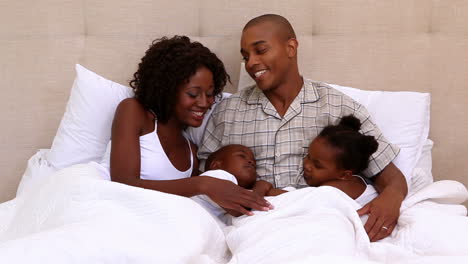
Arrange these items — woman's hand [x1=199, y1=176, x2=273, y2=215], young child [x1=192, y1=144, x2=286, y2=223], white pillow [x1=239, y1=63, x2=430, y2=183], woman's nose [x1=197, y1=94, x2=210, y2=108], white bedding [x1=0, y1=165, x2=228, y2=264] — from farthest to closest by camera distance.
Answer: white pillow [x1=239, y1=63, x2=430, y2=183] < woman's nose [x1=197, y1=94, x2=210, y2=108] < young child [x1=192, y1=144, x2=286, y2=223] < woman's hand [x1=199, y1=176, x2=273, y2=215] < white bedding [x1=0, y1=165, x2=228, y2=264]

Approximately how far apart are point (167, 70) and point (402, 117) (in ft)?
2.62

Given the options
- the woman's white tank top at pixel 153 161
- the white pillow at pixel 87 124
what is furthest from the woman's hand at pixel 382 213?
the white pillow at pixel 87 124

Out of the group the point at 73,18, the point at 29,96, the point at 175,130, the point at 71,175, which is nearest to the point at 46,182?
the point at 71,175

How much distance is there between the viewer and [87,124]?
173 cm

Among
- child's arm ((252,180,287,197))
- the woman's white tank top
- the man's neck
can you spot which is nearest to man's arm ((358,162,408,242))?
child's arm ((252,180,287,197))

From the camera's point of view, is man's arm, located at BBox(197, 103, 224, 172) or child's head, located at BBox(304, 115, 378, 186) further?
man's arm, located at BBox(197, 103, 224, 172)

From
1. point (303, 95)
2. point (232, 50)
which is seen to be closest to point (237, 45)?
point (232, 50)

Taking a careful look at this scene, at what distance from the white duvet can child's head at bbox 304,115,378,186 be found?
171mm

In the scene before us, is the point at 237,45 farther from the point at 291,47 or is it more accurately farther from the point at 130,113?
the point at 130,113

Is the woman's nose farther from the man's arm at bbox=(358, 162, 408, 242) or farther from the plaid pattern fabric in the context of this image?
the man's arm at bbox=(358, 162, 408, 242)

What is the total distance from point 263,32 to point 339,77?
39 centimetres

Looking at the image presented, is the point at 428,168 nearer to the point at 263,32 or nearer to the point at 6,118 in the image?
the point at 263,32

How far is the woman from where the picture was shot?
1510mm

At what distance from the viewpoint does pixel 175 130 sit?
1.68 meters
